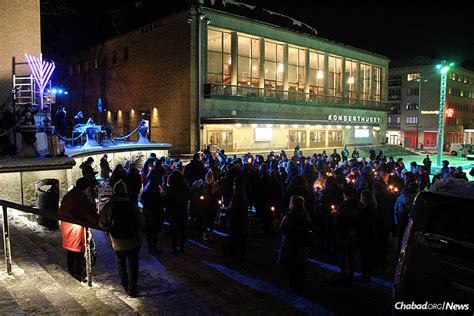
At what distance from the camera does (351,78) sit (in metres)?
48.6

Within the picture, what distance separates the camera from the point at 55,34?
47.7m

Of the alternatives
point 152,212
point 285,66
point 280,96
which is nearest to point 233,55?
point 280,96

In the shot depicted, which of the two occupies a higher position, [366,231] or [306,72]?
[306,72]

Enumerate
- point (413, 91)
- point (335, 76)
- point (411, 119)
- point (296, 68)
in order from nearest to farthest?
point (296, 68) → point (335, 76) → point (413, 91) → point (411, 119)

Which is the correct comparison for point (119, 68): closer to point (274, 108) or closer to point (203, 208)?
point (274, 108)

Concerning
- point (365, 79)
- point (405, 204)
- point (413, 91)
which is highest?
point (413, 91)

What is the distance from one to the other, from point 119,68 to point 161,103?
28.1 feet

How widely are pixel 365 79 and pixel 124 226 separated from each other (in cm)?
4948

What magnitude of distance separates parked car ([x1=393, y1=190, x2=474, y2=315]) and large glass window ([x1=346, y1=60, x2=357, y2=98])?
152 ft

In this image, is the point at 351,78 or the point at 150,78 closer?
the point at 150,78

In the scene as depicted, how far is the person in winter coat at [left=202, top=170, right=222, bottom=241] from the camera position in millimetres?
9688

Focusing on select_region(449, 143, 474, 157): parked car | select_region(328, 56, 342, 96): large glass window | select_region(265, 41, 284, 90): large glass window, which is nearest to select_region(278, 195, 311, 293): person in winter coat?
select_region(265, 41, 284, 90): large glass window

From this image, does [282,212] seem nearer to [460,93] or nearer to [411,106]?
[411,106]

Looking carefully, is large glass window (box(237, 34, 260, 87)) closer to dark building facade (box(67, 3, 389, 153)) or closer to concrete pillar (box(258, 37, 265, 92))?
dark building facade (box(67, 3, 389, 153))
